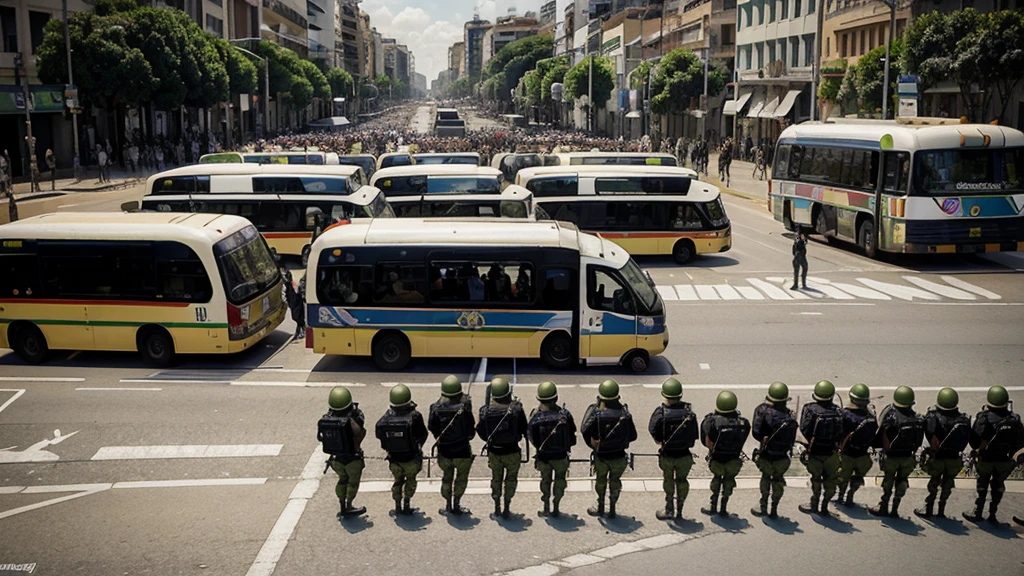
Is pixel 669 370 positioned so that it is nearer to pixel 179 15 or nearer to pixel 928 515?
pixel 928 515

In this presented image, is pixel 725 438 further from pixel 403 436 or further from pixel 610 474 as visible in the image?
pixel 403 436

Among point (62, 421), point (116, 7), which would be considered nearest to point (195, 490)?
point (62, 421)

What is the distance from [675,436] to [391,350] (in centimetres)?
776

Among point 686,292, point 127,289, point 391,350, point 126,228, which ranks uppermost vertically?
point 126,228

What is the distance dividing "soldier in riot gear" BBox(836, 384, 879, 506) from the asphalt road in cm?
53

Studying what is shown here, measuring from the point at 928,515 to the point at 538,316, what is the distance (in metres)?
7.44

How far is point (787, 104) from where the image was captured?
6638cm

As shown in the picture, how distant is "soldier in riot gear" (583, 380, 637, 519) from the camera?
10.8 metres

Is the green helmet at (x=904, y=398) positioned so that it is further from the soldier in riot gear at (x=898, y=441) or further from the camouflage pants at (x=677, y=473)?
the camouflage pants at (x=677, y=473)

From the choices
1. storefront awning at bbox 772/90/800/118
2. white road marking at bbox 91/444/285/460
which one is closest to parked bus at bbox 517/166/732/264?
white road marking at bbox 91/444/285/460

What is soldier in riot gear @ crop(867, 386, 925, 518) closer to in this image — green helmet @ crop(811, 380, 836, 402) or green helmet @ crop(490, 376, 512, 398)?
green helmet @ crop(811, 380, 836, 402)

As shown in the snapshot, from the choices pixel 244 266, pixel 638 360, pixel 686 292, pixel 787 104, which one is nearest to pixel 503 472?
pixel 638 360

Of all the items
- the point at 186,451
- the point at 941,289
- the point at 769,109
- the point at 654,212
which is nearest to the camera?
the point at 186,451

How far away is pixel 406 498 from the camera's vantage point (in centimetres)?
1117
